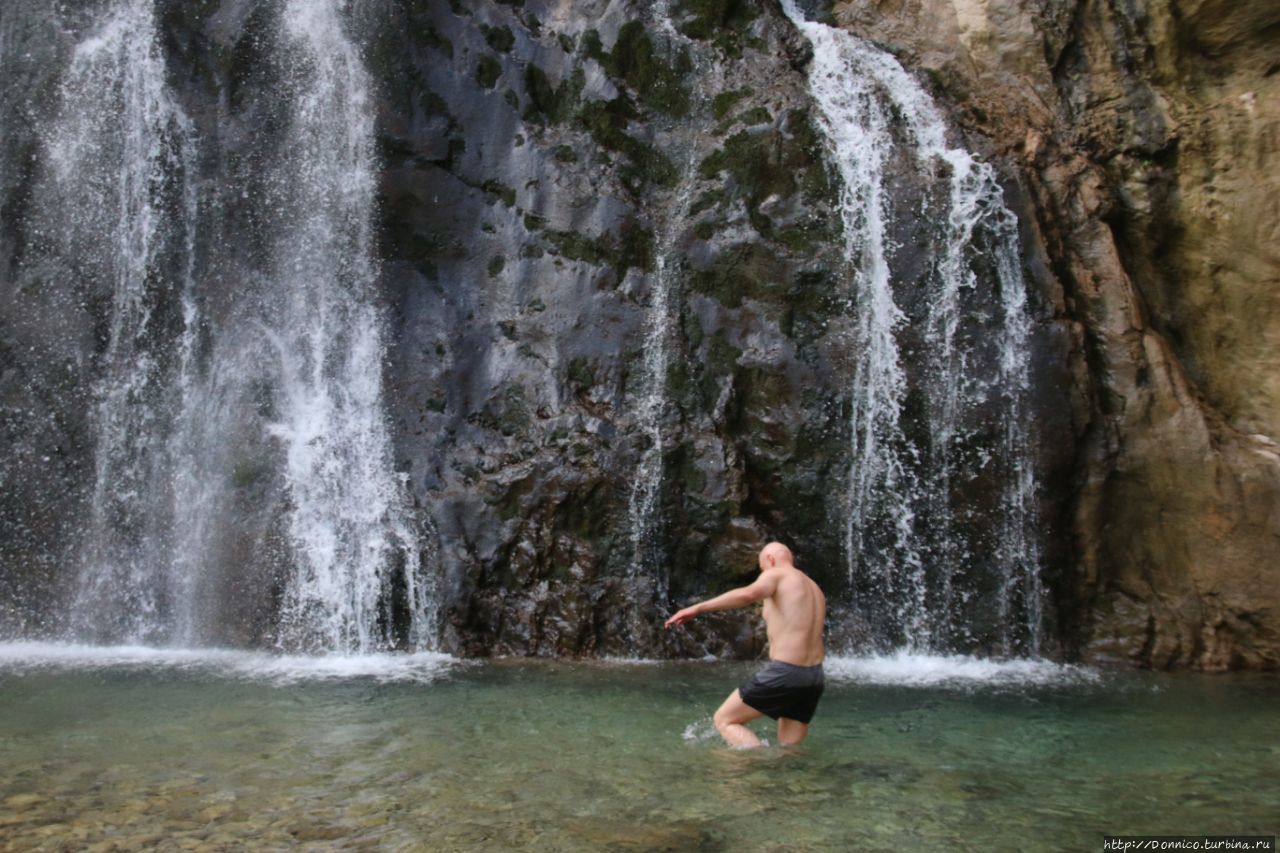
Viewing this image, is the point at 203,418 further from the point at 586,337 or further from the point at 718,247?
the point at 718,247

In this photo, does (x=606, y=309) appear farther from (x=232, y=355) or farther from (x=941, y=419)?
(x=232, y=355)

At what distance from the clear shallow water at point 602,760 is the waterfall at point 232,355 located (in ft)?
5.18

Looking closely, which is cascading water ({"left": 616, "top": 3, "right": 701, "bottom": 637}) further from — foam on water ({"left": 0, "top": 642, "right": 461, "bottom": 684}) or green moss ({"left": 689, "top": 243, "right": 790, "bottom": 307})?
foam on water ({"left": 0, "top": 642, "right": 461, "bottom": 684})

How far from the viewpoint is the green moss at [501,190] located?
11.9 m

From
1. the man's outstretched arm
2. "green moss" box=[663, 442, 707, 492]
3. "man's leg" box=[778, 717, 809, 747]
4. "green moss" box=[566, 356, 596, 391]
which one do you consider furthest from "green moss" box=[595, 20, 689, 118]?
"man's leg" box=[778, 717, 809, 747]

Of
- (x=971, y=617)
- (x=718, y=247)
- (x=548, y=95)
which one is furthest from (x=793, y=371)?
(x=548, y=95)

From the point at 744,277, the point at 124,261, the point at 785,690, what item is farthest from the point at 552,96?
the point at 785,690

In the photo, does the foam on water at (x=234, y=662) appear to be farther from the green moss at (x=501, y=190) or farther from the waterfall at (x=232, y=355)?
the green moss at (x=501, y=190)

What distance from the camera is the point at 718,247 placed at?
11219 millimetres

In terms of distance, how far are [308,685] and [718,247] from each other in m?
5.76

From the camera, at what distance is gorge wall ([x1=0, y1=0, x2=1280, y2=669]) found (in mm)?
10367

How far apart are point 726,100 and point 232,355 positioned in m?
6.00

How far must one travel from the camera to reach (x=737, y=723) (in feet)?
21.6

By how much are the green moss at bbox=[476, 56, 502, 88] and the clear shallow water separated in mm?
6612
